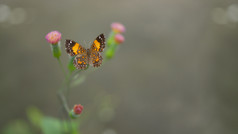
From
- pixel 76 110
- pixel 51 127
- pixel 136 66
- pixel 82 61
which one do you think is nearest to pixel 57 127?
pixel 51 127

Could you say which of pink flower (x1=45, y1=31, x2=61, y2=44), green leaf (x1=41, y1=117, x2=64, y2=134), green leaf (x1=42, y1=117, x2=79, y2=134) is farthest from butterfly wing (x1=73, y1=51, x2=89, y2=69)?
green leaf (x1=41, y1=117, x2=64, y2=134)

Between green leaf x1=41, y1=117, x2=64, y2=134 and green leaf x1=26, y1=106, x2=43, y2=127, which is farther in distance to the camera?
green leaf x1=26, y1=106, x2=43, y2=127

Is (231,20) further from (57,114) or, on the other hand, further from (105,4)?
(57,114)

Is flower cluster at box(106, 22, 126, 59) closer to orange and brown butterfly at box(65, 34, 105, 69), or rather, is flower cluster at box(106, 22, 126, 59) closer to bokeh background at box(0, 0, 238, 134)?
orange and brown butterfly at box(65, 34, 105, 69)

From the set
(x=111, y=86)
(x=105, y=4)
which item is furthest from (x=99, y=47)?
(x=105, y=4)

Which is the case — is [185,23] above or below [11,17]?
above

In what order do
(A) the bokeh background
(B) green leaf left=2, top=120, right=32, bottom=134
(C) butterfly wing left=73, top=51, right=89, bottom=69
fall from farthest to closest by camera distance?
1. (A) the bokeh background
2. (B) green leaf left=2, top=120, right=32, bottom=134
3. (C) butterfly wing left=73, top=51, right=89, bottom=69

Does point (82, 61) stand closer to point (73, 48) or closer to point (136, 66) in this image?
point (73, 48)
